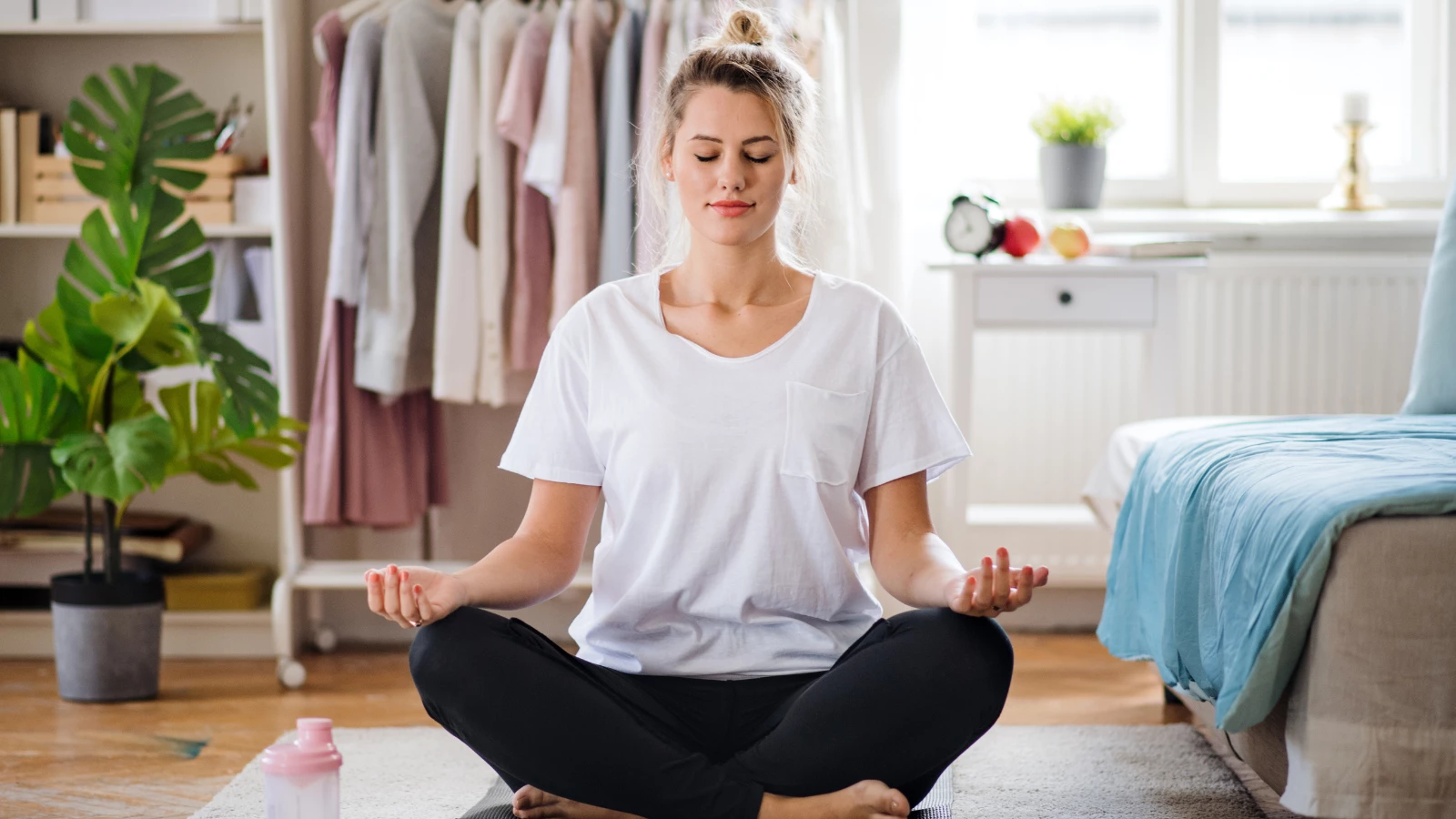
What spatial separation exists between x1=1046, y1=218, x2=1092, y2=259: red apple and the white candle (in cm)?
76

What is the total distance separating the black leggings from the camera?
1.33 m

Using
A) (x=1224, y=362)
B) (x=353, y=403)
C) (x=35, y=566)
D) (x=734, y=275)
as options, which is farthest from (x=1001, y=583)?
(x=35, y=566)

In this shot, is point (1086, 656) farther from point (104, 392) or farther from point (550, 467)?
point (104, 392)

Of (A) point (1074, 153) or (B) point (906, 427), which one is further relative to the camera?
(A) point (1074, 153)

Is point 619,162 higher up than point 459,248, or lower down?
higher up

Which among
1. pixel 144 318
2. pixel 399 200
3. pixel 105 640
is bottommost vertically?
pixel 105 640

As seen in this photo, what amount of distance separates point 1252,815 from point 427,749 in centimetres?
113

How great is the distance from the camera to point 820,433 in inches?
57.8

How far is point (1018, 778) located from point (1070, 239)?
44.1 inches

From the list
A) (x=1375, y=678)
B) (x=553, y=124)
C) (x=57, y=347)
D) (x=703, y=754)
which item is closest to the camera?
(x=1375, y=678)

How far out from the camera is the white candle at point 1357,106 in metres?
3.00

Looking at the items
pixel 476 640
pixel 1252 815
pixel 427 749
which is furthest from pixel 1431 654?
pixel 427 749

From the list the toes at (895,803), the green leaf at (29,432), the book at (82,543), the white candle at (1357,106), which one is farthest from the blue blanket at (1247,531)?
the book at (82,543)

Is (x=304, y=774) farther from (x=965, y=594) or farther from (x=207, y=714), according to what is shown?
(x=207, y=714)
